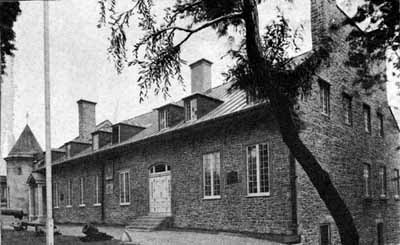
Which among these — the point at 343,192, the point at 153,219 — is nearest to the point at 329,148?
the point at 343,192

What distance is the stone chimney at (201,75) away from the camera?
22094mm

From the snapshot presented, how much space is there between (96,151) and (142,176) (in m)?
4.13

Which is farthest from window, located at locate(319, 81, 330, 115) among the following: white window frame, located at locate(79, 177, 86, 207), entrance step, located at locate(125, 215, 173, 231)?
white window frame, located at locate(79, 177, 86, 207)

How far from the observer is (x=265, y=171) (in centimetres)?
1488

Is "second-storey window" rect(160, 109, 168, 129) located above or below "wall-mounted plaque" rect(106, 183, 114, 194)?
above

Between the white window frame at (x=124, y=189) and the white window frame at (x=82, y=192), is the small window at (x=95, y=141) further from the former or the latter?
the white window frame at (x=124, y=189)

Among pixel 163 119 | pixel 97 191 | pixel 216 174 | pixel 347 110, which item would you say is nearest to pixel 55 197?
pixel 97 191

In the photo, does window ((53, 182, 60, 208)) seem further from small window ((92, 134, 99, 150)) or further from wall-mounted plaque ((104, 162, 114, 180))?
wall-mounted plaque ((104, 162, 114, 180))

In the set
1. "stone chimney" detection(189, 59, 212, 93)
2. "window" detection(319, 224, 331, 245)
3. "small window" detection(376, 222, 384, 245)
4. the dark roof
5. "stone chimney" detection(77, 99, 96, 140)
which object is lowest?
"small window" detection(376, 222, 384, 245)

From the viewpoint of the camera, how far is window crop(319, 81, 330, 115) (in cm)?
1641

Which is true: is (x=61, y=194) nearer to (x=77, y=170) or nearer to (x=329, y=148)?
(x=77, y=170)

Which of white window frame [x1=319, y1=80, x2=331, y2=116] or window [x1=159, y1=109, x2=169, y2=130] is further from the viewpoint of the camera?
window [x1=159, y1=109, x2=169, y2=130]

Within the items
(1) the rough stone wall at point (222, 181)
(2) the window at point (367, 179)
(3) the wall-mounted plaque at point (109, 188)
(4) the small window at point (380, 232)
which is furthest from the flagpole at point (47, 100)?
(4) the small window at point (380, 232)

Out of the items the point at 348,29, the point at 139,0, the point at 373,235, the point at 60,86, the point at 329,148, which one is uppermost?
the point at 348,29
